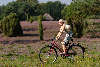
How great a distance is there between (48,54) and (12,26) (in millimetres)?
18523

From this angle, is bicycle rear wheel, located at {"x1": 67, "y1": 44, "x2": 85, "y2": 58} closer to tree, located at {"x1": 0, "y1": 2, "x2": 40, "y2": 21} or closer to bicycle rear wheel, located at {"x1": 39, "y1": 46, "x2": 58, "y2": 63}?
bicycle rear wheel, located at {"x1": 39, "y1": 46, "x2": 58, "y2": 63}

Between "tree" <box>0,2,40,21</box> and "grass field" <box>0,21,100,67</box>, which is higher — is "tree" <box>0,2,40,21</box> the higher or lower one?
the higher one

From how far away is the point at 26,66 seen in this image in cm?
617

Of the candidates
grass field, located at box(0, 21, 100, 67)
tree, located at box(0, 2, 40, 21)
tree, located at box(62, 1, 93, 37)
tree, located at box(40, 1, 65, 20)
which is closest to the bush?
tree, located at box(40, 1, 65, 20)

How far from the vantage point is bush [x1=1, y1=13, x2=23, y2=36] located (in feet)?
82.6

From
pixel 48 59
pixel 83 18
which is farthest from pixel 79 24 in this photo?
pixel 48 59

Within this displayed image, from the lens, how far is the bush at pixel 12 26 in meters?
25.2

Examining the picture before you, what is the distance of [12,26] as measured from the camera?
25250 millimetres

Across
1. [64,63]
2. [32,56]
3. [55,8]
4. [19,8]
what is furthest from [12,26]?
[55,8]

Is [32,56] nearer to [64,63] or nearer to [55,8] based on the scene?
[64,63]

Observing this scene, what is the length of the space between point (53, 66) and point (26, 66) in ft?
2.41

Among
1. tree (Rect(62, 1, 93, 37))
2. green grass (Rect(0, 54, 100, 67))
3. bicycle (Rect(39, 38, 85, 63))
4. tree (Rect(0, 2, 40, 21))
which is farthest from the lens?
tree (Rect(62, 1, 93, 37))

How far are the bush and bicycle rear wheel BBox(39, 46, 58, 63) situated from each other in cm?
1812

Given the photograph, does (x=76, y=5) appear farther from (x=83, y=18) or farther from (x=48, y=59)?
(x=48, y=59)
